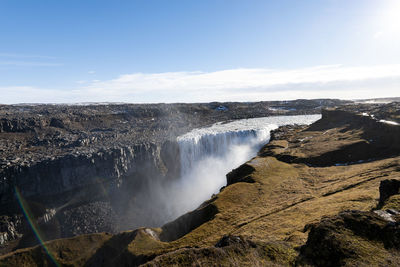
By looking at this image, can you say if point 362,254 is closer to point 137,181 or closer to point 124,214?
point 124,214

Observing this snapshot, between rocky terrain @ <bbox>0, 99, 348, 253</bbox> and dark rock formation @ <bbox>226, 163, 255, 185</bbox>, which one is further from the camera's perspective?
rocky terrain @ <bbox>0, 99, 348, 253</bbox>

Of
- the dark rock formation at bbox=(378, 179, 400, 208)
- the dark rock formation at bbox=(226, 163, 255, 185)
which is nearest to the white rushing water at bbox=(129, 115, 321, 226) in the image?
the dark rock formation at bbox=(226, 163, 255, 185)

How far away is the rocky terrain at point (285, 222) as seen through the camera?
9.16 meters

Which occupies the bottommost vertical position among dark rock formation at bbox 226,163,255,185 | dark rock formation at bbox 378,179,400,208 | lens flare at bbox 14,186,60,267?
lens flare at bbox 14,186,60,267

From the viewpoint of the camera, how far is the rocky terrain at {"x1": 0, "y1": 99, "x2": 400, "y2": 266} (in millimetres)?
9156

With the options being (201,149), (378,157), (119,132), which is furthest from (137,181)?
(378,157)

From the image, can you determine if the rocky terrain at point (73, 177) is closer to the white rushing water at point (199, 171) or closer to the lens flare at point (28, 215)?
the lens flare at point (28, 215)

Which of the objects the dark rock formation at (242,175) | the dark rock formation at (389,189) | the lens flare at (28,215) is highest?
the dark rock formation at (389,189)

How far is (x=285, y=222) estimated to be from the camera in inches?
690

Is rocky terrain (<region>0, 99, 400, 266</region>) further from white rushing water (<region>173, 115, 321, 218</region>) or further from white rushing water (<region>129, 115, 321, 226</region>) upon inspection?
white rushing water (<region>173, 115, 321, 218</region>)

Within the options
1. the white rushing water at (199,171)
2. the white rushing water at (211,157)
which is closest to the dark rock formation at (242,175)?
the white rushing water at (199,171)

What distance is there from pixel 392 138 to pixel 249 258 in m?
37.8

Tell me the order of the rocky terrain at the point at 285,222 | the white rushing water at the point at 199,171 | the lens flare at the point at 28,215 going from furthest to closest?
the white rushing water at the point at 199,171 < the lens flare at the point at 28,215 < the rocky terrain at the point at 285,222

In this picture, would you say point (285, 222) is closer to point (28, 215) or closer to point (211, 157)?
point (28, 215)
